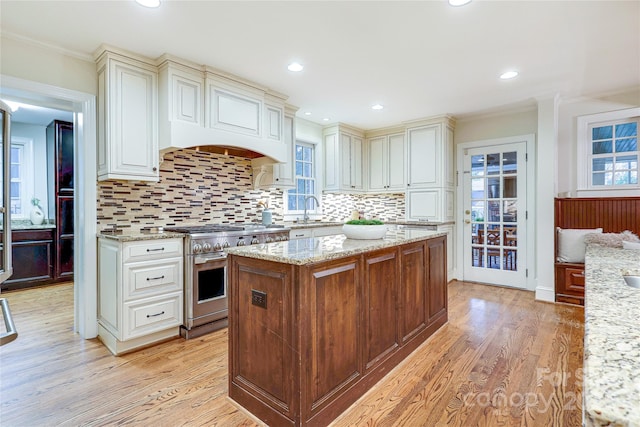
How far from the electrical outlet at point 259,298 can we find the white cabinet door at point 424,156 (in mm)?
3615

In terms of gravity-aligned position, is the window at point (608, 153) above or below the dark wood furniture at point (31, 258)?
above

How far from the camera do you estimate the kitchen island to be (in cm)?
156

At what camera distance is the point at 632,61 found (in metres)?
2.96

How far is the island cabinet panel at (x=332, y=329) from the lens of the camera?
1.59 m

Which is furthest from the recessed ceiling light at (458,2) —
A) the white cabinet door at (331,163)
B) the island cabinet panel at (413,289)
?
the white cabinet door at (331,163)

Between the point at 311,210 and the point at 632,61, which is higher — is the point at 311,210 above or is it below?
below

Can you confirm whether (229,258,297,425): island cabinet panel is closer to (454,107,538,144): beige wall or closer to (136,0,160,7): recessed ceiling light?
(136,0,160,7): recessed ceiling light

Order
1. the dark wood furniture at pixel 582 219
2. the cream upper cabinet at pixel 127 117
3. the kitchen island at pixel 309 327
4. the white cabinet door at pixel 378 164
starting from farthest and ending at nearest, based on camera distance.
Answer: the white cabinet door at pixel 378 164 → the dark wood furniture at pixel 582 219 → the cream upper cabinet at pixel 127 117 → the kitchen island at pixel 309 327

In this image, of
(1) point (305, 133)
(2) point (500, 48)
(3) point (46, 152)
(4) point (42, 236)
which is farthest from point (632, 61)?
(3) point (46, 152)

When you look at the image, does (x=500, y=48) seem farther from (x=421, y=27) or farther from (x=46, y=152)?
(x=46, y=152)

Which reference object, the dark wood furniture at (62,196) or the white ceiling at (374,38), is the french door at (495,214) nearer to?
the white ceiling at (374,38)

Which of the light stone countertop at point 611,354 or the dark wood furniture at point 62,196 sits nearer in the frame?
the light stone countertop at point 611,354

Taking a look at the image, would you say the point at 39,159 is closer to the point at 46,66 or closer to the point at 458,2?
the point at 46,66

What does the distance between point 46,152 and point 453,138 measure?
6464mm
